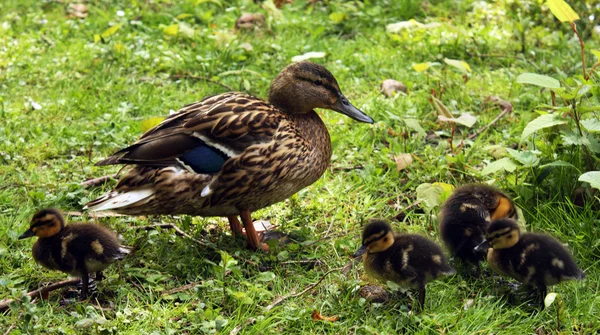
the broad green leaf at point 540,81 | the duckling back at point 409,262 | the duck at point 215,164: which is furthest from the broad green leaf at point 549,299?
the duck at point 215,164

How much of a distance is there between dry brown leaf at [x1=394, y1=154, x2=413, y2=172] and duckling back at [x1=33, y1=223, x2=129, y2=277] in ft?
6.44

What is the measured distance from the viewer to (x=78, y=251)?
3.75m

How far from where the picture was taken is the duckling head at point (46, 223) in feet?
12.6

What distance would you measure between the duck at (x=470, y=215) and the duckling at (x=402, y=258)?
0.82 ft

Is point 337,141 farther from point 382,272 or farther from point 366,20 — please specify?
point 366,20

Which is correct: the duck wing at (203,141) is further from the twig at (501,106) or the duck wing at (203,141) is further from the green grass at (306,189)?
the twig at (501,106)

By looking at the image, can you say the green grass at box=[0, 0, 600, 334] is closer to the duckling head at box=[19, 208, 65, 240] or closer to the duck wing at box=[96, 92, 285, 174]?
the duckling head at box=[19, 208, 65, 240]

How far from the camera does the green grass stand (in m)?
3.70

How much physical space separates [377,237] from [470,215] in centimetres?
58

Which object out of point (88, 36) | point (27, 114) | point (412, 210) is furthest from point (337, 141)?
point (88, 36)

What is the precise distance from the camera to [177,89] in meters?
6.40

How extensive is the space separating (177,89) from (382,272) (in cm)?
317

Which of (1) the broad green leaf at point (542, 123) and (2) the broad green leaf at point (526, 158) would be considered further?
(2) the broad green leaf at point (526, 158)

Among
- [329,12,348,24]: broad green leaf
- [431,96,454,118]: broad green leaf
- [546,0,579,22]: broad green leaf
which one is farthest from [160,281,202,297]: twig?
[329,12,348,24]: broad green leaf
